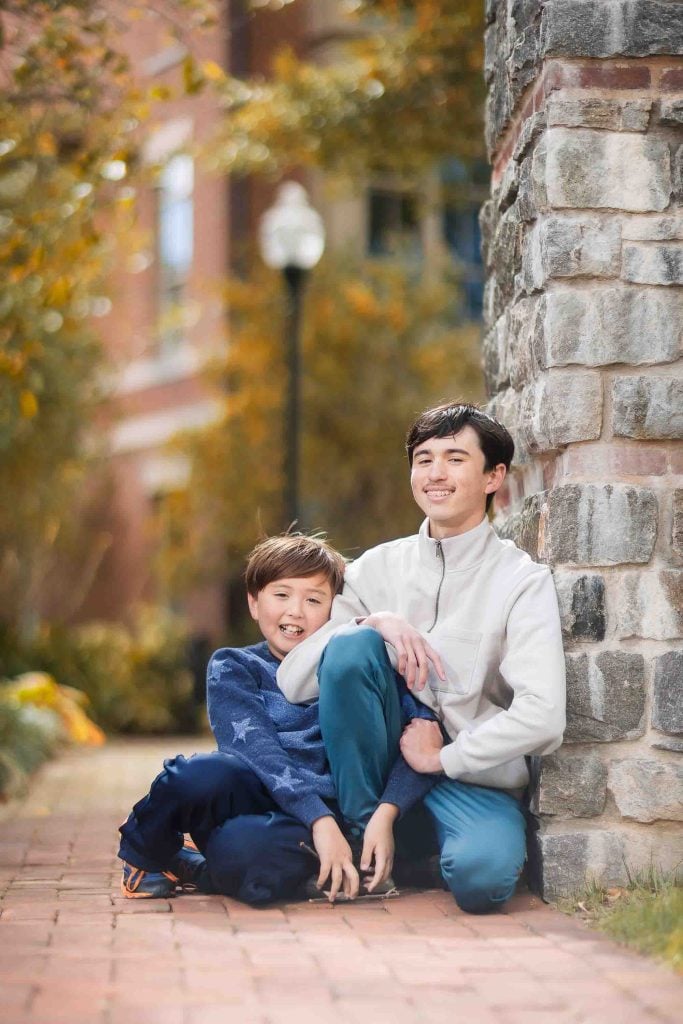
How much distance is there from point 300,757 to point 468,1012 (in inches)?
54.1

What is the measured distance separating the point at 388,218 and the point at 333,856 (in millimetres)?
11183

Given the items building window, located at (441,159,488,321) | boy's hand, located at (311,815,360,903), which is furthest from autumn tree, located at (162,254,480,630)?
boy's hand, located at (311,815,360,903)

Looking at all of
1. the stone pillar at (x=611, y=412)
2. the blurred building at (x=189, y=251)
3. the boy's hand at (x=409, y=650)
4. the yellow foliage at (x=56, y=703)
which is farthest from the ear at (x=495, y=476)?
the blurred building at (x=189, y=251)

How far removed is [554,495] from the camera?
164 inches

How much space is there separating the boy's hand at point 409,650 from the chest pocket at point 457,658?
0.05 meters

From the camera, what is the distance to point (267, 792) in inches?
165

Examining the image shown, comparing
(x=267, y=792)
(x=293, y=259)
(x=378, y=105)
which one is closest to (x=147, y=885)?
(x=267, y=792)

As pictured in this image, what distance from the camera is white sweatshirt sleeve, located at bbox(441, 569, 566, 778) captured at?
387cm

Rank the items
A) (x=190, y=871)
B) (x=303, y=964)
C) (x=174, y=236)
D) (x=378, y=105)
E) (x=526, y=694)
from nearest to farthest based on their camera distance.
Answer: (x=303, y=964) → (x=526, y=694) → (x=190, y=871) → (x=378, y=105) → (x=174, y=236)

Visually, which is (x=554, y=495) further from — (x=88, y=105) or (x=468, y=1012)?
(x=88, y=105)

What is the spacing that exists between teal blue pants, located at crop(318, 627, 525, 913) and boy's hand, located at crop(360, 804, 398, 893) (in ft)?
0.25

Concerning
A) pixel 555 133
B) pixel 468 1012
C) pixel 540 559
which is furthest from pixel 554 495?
pixel 468 1012

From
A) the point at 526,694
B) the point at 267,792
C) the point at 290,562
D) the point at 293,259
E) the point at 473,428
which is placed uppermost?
the point at 293,259

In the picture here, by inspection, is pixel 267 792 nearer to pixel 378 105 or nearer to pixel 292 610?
pixel 292 610
